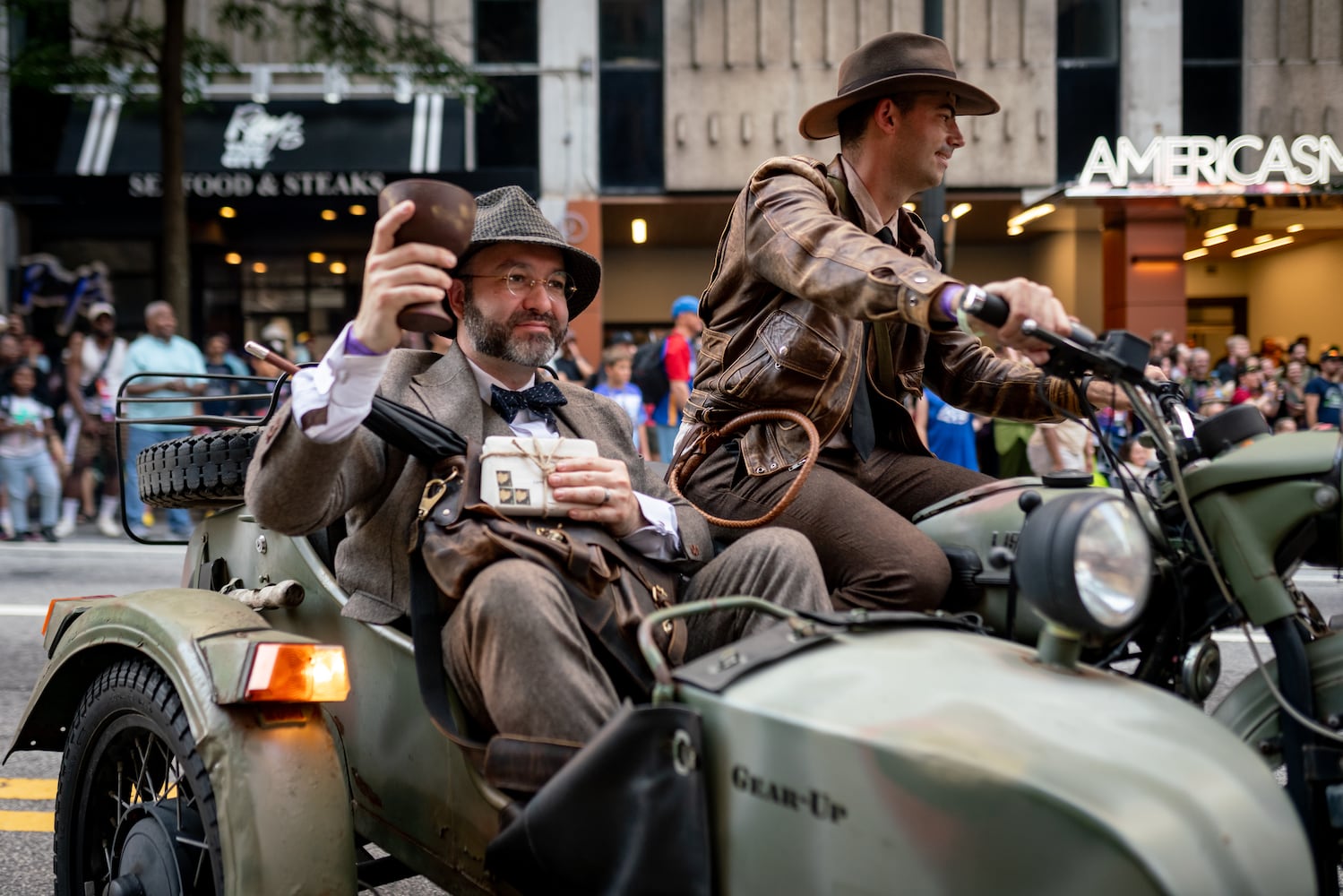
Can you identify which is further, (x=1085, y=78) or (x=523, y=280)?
(x=1085, y=78)

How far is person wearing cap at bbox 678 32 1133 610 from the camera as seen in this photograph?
2.67 meters

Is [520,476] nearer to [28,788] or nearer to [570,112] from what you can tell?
[28,788]

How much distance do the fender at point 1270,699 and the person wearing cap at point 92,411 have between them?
1118cm

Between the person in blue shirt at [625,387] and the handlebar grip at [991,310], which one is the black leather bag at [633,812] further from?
the person in blue shirt at [625,387]

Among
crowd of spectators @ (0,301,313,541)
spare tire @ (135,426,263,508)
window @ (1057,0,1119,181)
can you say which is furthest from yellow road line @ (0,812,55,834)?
window @ (1057,0,1119,181)

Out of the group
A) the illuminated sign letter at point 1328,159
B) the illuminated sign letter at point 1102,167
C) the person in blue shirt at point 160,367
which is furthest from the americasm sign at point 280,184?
the illuminated sign letter at point 1328,159

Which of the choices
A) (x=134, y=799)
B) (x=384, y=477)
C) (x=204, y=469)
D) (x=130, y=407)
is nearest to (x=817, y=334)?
(x=384, y=477)

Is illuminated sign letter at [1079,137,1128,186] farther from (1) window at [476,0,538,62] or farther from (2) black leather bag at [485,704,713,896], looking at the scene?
(2) black leather bag at [485,704,713,896]

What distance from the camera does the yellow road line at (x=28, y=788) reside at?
4281 mm

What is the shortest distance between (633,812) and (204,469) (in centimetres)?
155

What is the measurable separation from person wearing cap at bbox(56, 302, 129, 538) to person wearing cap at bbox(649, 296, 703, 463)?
5.10m

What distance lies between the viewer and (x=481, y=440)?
2654 mm

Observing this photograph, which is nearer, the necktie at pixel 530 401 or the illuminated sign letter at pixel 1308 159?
the necktie at pixel 530 401

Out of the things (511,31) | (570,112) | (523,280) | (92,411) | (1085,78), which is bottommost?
(92,411)
